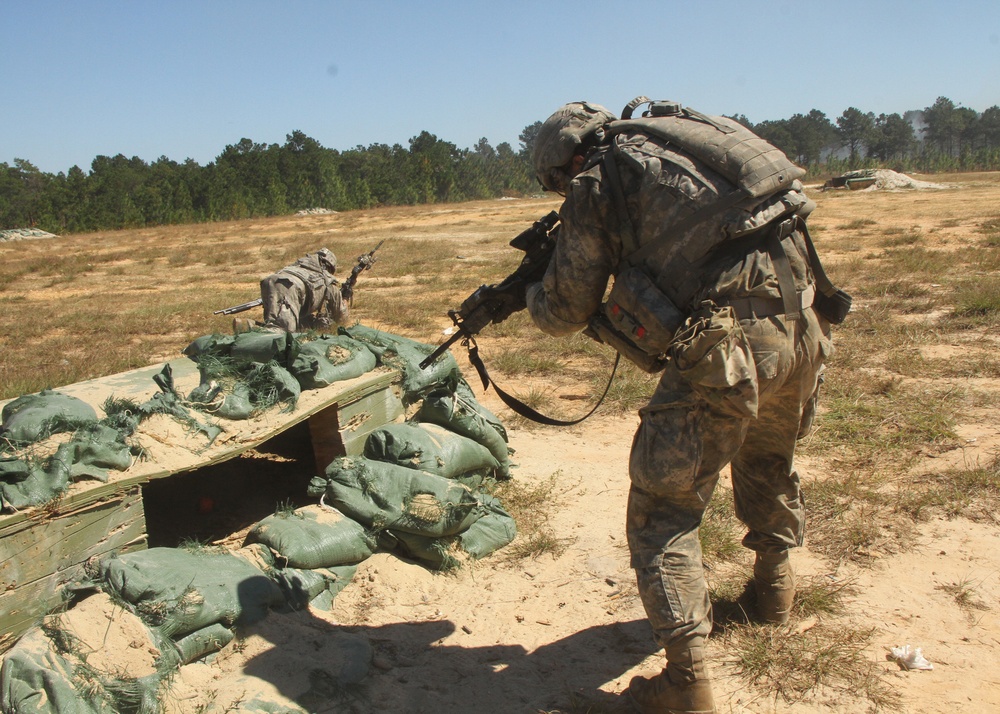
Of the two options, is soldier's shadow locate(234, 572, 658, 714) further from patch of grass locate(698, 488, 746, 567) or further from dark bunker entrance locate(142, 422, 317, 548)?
dark bunker entrance locate(142, 422, 317, 548)

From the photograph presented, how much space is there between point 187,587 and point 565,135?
198 centimetres

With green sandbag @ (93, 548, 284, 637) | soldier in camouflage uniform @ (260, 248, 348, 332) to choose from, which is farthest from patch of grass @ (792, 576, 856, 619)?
soldier in camouflage uniform @ (260, 248, 348, 332)

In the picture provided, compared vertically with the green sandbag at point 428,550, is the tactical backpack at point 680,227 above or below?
above

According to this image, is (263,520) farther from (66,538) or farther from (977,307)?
(977,307)

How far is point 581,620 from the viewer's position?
120 inches

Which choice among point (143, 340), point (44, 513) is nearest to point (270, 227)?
point (143, 340)

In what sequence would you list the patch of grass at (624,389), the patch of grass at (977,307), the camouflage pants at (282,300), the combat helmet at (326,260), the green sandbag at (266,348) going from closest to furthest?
1. the green sandbag at (266,348)
2. the patch of grass at (624,389)
3. the camouflage pants at (282,300)
4. the combat helmet at (326,260)
5. the patch of grass at (977,307)

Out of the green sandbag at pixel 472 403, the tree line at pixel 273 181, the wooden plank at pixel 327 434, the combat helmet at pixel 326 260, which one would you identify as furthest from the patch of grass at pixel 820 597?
the tree line at pixel 273 181

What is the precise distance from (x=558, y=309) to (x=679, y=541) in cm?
80

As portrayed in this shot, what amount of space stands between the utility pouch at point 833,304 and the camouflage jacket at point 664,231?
156mm

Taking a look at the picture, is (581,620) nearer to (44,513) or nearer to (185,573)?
(185,573)

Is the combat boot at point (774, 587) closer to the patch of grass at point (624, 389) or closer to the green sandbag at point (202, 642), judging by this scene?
the green sandbag at point (202, 642)

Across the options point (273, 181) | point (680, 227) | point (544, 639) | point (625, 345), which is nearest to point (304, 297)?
point (544, 639)

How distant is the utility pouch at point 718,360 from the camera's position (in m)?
2.12
